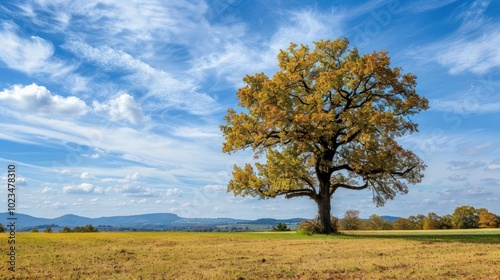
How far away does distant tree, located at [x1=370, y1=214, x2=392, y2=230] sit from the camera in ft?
184

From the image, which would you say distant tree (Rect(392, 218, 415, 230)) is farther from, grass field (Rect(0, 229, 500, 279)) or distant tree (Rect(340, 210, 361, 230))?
grass field (Rect(0, 229, 500, 279))

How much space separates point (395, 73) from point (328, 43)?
627 cm

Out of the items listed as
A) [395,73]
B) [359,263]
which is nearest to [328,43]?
[395,73]

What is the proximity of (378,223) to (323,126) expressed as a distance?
27.9 metres

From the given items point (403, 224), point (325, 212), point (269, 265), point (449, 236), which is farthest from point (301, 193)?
point (403, 224)

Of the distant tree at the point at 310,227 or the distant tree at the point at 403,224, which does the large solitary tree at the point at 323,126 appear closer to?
the distant tree at the point at 310,227

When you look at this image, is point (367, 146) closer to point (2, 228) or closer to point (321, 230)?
point (321, 230)

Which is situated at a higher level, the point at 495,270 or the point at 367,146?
the point at 367,146

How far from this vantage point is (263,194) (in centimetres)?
3697

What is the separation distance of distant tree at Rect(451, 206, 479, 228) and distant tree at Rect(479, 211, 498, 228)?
1.69ft

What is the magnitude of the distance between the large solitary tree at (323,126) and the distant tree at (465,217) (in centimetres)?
2554

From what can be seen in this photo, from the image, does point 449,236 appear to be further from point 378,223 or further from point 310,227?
point 378,223

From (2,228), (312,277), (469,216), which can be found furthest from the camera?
(469,216)

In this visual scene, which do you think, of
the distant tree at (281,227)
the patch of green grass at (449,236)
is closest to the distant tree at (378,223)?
the distant tree at (281,227)
